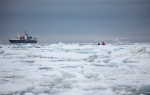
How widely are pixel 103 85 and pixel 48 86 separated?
126cm

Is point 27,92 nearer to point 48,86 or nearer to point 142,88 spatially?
point 48,86

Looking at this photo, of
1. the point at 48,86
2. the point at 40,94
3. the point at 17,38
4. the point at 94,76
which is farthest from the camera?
the point at 17,38

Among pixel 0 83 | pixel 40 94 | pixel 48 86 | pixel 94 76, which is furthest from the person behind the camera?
pixel 94 76

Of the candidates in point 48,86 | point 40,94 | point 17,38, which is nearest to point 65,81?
point 48,86

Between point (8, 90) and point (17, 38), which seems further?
point (17, 38)

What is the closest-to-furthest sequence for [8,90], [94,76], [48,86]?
1. [8,90]
2. [48,86]
3. [94,76]

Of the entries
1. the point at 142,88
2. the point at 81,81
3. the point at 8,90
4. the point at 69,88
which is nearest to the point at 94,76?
the point at 81,81

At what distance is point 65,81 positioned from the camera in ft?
17.6

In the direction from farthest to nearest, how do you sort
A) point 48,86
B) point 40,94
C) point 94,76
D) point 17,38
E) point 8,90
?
point 17,38 → point 94,76 → point 48,86 → point 8,90 → point 40,94

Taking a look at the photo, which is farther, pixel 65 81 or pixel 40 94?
pixel 65 81

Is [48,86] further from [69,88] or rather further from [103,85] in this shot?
[103,85]

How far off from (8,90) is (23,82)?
87 cm

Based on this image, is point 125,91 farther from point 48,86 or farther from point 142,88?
point 48,86

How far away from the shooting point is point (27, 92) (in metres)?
4.27
